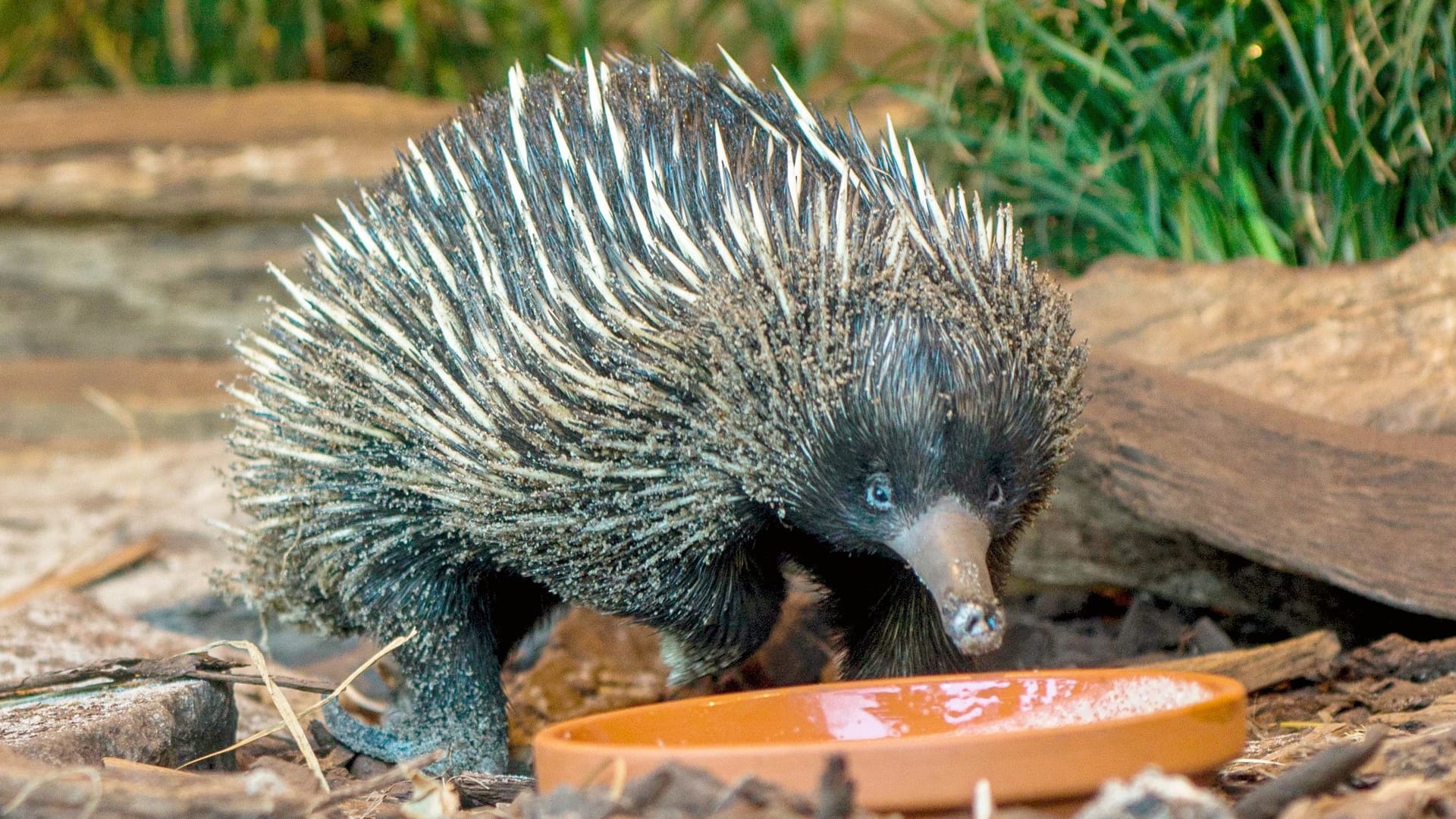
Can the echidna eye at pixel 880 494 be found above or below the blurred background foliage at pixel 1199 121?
below

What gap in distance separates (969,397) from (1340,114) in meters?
2.24

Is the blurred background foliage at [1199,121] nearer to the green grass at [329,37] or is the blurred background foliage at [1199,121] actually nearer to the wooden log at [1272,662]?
the wooden log at [1272,662]

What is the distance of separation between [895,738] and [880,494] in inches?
13.4

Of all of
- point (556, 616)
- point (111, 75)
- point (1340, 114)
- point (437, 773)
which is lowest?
point (437, 773)

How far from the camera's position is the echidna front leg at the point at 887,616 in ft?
8.05

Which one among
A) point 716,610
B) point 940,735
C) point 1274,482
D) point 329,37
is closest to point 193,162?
point 329,37

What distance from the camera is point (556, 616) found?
3.68 metres

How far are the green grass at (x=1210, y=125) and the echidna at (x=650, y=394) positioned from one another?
5.47 feet

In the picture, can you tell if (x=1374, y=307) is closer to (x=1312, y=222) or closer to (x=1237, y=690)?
(x=1312, y=222)

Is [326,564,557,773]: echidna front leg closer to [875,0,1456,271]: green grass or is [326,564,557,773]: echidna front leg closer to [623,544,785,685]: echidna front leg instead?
[623,544,785,685]: echidna front leg

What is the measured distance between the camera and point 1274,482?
9.47ft

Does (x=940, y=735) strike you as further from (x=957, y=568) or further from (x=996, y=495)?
(x=996, y=495)

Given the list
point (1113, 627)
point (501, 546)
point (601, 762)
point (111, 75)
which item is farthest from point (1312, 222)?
point (111, 75)

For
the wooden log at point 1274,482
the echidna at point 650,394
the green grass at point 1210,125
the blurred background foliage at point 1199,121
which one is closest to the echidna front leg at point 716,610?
the echidna at point 650,394
